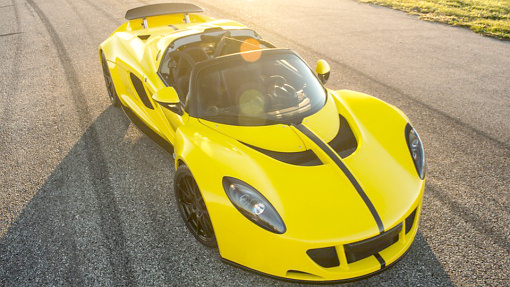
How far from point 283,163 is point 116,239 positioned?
1535 millimetres

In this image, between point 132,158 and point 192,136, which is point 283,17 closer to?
point 132,158

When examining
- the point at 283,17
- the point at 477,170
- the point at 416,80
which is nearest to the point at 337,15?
the point at 283,17

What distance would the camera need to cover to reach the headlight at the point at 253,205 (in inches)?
97.2

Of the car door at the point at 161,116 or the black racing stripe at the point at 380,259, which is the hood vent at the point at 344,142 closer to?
the black racing stripe at the point at 380,259

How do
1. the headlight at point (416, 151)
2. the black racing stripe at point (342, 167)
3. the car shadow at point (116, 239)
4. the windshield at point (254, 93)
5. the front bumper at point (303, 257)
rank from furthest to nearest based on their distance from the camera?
1. the windshield at point (254, 93)
2. the headlight at point (416, 151)
3. the car shadow at point (116, 239)
4. the black racing stripe at point (342, 167)
5. the front bumper at point (303, 257)

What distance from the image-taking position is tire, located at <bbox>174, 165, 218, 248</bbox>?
2.98 metres

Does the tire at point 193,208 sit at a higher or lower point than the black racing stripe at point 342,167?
lower

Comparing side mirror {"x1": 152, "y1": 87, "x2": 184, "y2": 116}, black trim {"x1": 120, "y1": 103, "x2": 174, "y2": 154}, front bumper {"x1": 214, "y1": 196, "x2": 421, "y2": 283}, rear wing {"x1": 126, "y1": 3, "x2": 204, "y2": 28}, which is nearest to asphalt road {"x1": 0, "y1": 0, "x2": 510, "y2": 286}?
black trim {"x1": 120, "y1": 103, "x2": 174, "y2": 154}

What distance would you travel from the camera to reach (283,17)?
1105 centimetres

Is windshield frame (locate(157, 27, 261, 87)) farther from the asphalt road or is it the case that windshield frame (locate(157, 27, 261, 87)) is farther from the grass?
the grass

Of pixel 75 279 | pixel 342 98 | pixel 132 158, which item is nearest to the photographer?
pixel 75 279

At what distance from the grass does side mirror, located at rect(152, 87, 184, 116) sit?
28.7 feet

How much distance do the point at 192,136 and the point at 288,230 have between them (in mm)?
1193

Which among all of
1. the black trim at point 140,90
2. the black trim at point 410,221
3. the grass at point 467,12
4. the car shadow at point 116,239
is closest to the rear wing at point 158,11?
the black trim at point 140,90
